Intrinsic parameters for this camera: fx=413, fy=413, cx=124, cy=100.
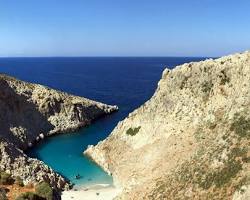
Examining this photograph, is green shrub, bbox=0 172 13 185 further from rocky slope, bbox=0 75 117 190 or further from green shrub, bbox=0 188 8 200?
rocky slope, bbox=0 75 117 190

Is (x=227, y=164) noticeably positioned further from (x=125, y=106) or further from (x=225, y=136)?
(x=125, y=106)

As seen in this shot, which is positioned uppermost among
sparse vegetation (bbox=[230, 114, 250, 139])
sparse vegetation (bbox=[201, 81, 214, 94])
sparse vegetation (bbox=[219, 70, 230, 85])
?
sparse vegetation (bbox=[219, 70, 230, 85])

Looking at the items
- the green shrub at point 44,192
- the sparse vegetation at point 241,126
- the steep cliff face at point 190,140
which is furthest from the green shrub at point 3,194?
the sparse vegetation at point 241,126

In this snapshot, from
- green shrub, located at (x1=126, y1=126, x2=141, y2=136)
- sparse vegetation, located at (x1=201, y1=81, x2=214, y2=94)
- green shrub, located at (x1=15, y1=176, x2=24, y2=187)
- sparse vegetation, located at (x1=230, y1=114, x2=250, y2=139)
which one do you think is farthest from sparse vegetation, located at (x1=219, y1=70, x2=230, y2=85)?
green shrub, located at (x1=15, y1=176, x2=24, y2=187)

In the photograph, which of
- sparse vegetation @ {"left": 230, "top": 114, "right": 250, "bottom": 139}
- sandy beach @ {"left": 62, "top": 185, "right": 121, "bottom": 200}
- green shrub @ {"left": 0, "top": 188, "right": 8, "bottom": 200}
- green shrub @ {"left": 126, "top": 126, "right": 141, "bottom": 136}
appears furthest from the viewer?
green shrub @ {"left": 126, "top": 126, "right": 141, "bottom": 136}

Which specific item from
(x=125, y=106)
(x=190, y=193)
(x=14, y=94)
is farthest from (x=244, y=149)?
(x=125, y=106)

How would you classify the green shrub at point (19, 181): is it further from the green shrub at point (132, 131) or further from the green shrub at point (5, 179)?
the green shrub at point (132, 131)

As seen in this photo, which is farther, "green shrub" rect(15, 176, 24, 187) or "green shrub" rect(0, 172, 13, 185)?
"green shrub" rect(15, 176, 24, 187)
